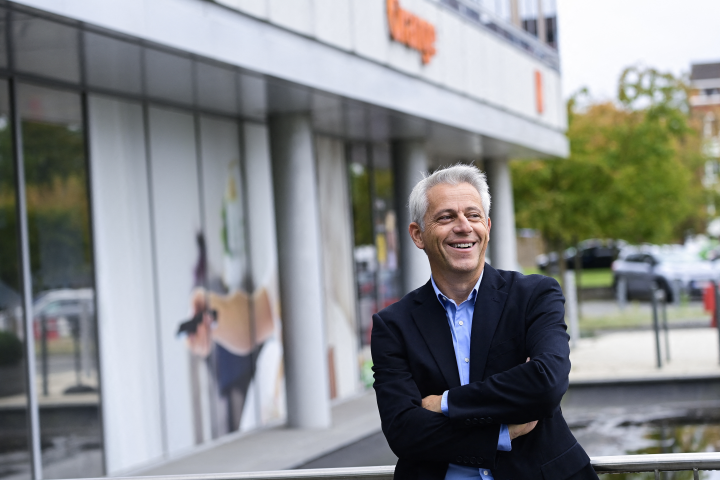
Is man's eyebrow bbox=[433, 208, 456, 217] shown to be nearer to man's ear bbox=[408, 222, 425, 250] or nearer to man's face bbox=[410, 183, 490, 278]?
man's face bbox=[410, 183, 490, 278]

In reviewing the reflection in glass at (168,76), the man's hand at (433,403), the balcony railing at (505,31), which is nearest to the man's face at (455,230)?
the man's hand at (433,403)

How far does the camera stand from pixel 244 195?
11.4 metres

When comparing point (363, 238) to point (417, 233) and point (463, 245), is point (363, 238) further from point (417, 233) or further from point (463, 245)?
point (463, 245)

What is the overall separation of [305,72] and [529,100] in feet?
28.2

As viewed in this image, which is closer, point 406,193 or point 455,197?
point 455,197

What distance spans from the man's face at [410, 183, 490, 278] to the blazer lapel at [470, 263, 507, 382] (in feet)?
0.28

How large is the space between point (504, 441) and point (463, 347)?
0.30m

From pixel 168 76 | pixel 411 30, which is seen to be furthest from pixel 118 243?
pixel 411 30

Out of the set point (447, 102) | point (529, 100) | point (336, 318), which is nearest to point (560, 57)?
point (529, 100)

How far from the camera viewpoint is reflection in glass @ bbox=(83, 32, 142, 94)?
22.7 ft

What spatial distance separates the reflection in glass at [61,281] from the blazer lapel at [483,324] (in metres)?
6.06

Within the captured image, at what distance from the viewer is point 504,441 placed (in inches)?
108

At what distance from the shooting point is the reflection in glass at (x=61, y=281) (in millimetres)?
8117

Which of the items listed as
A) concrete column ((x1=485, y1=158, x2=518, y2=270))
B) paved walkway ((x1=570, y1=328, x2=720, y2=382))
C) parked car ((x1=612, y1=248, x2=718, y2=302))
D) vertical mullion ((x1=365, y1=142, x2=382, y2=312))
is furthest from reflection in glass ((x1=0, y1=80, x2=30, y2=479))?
parked car ((x1=612, y1=248, x2=718, y2=302))
